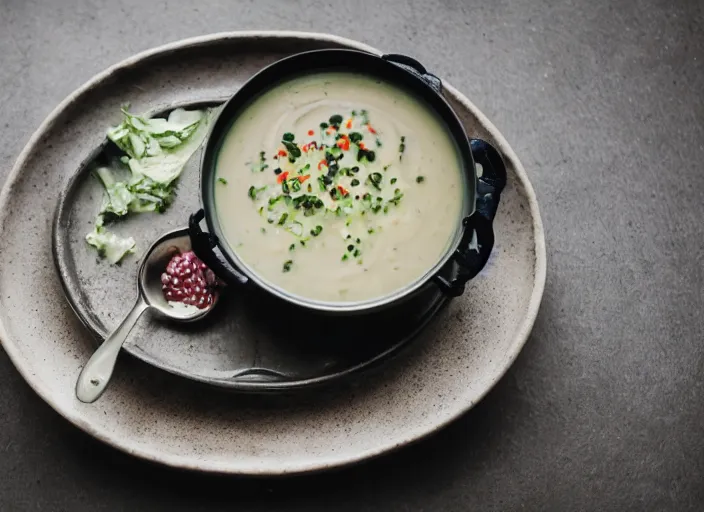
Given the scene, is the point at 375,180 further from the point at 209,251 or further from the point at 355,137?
the point at 209,251

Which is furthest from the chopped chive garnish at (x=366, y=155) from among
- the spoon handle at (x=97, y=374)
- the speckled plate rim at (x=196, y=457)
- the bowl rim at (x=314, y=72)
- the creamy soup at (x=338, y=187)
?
the spoon handle at (x=97, y=374)

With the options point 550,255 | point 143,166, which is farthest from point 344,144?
point 550,255

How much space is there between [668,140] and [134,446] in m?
1.65

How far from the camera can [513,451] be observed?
2000 mm

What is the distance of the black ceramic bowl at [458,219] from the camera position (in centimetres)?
161

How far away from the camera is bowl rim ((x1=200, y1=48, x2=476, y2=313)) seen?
63.7 inches

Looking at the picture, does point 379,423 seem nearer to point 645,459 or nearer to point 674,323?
point 645,459

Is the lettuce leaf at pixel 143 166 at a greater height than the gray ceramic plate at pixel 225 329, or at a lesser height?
greater

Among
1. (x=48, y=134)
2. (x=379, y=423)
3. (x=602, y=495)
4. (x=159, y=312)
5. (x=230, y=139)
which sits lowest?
(x=602, y=495)

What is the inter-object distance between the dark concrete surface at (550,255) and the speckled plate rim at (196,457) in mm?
227

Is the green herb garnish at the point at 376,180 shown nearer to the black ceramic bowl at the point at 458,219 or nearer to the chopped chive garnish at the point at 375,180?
the chopped chive garnish at the point at 375,180

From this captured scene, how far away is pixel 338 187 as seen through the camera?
171 centimetres

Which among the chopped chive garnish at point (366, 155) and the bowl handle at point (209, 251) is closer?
the bowl handle at point (209, 251)

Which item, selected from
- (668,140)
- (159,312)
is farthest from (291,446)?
(668,140)
